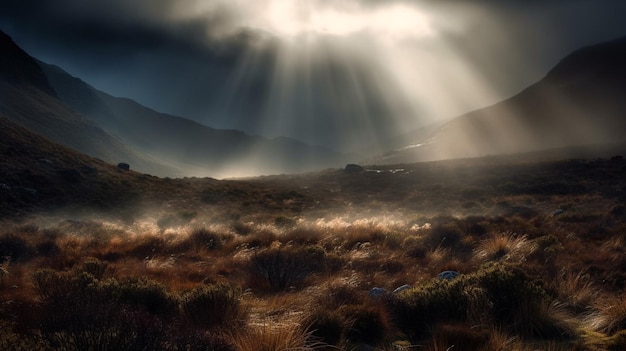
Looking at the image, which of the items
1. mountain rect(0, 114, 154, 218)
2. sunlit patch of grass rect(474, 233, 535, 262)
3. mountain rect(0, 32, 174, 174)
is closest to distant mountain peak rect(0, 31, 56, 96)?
mountain rect(0, 32, 174, 174)

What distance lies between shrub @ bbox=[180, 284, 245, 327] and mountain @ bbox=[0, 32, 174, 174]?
152860mm

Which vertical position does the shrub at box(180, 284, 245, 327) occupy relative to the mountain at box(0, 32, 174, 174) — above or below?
below

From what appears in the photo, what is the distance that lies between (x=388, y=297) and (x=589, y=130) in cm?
15642

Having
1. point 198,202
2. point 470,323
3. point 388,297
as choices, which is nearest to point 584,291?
point 470,323

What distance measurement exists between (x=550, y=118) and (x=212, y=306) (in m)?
176

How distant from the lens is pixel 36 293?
6.68 meters

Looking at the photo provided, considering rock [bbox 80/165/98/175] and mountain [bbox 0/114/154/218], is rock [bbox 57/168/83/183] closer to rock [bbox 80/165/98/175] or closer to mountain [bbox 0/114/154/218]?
mountain [bbox 0/114/154/218]

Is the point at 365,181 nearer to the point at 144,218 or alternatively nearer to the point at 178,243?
the point at 144,218

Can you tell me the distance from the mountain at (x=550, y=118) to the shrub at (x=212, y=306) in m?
141

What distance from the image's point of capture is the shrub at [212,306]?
572cm

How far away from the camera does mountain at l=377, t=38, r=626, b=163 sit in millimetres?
136375

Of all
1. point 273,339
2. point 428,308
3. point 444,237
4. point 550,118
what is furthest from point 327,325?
point 550,118

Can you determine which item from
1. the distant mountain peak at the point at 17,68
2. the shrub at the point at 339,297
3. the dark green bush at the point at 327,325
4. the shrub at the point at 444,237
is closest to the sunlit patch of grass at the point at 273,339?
the dark green bush at the point at 327,325

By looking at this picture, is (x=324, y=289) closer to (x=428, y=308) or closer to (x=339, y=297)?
(x=339, y=297)
